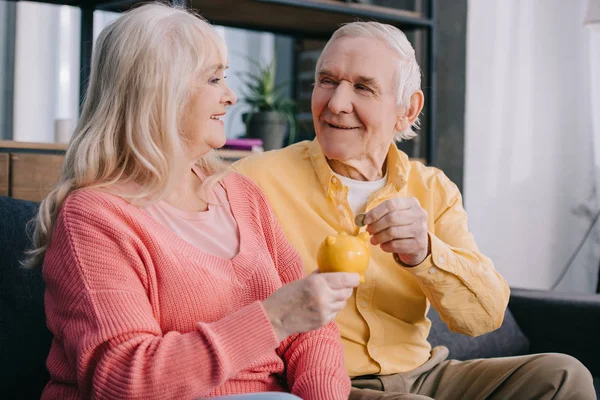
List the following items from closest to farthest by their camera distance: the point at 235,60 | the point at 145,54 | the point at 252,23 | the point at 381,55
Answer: the point at 145,54, the point at 381,55, the point at 252,23, the point at 235,60

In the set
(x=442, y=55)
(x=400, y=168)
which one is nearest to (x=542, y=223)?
(x=442, y=55)

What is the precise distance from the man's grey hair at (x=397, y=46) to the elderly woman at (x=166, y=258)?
0.40 m

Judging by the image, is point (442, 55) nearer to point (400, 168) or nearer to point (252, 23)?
point (252, 23)

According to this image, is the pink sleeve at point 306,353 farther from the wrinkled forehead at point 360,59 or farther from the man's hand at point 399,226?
the wrinkled forehead at point 360,59

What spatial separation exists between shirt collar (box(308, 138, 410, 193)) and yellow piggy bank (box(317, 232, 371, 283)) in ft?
1.27

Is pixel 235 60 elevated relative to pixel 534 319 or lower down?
elevated

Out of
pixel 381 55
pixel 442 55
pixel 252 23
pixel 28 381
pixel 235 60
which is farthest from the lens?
pixel 235 60

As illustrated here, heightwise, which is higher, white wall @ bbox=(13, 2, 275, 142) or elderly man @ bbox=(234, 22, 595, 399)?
white wall @ bbox=(13, 2, 275, 142)

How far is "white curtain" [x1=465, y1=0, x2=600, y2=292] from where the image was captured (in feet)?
11.0

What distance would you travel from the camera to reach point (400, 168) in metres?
1.68

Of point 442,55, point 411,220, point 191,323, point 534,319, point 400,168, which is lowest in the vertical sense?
point 534,319

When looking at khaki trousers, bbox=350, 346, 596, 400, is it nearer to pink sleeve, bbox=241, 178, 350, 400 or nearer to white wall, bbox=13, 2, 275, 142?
pink sleeve, bbox=241, 178, 350, 400

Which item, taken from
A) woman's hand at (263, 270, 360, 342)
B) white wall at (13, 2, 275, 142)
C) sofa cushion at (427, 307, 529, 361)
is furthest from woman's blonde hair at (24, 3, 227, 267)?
white wall at (13, 2, 275, 142)

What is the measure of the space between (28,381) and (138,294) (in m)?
0.52
